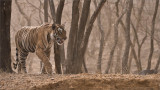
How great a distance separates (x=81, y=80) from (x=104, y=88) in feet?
1.28

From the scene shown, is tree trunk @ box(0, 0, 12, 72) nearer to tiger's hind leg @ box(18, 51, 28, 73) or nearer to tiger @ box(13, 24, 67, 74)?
tiger @ box(13, 24, 67, 74)

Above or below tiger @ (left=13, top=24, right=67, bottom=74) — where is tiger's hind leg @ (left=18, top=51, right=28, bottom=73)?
below

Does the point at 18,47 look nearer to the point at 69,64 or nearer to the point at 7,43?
the point at 7,43

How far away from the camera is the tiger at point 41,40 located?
8773 millimetres

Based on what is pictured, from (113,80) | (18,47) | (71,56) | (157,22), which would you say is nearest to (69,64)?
(71,56)

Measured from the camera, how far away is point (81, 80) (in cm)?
571

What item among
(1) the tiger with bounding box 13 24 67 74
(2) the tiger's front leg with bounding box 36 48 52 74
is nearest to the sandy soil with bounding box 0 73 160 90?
(2) the tiger's front leg with bounding box 36 48 52 74

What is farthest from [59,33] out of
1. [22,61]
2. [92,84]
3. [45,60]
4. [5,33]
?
[92,84]

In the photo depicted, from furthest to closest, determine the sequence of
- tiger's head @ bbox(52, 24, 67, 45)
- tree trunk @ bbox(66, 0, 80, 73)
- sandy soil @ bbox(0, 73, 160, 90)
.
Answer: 1. tree trunk @ bbox(66, 0, 80, 73)
2. tiger's head @ bbox(52, 24, 67, 45)
3. sandy soil @ bbox(0, 73, 160, 90)

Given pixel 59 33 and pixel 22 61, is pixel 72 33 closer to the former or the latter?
pixel 59 33

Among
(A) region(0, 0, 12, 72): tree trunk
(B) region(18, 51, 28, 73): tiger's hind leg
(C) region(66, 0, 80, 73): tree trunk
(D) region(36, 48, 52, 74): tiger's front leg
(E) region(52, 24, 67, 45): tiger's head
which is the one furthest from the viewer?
(B) region(18, 51, 28, 73): tiger's hind leg

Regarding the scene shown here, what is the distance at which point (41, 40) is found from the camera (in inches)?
357

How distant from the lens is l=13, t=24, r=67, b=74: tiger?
8773 mm

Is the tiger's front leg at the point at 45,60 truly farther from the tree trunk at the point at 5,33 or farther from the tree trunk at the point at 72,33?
the tree trunk at the point at 72,33
